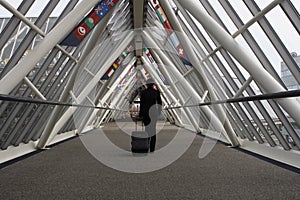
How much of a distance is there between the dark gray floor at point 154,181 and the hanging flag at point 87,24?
8.19 feet

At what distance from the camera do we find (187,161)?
630cm

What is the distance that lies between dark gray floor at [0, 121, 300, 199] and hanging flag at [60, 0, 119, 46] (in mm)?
2498

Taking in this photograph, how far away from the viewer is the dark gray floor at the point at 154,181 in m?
3.67

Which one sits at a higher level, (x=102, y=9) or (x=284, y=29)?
(x=102, y=9)

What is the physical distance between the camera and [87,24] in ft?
22.3

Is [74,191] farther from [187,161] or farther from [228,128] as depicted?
[228,128]

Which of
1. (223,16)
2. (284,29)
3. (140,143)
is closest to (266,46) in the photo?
(284,29)

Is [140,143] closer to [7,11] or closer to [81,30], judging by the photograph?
[81,30]

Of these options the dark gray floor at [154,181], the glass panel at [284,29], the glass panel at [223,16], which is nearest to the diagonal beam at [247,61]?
the glass panel at [284,29]

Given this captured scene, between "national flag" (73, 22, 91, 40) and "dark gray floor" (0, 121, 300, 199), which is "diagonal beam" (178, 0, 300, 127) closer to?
"dark gray floor" (0, 121, 300, 199)

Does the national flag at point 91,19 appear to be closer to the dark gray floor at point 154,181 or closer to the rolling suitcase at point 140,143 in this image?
the rolling suitcase at point 140,143

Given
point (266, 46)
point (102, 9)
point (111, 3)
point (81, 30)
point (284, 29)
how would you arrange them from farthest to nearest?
point (111, 3), point (102, 9), point (81, 30), point (266, 46), point (284, 29)

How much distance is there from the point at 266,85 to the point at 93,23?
401 cm

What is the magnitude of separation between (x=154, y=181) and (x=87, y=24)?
13.0 ft
